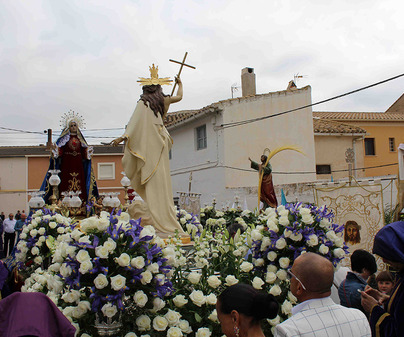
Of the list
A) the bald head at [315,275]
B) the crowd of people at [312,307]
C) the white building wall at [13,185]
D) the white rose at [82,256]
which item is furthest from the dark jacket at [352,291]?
the white building wall at [13,185]

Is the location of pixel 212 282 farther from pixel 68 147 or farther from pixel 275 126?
pixel 275 126

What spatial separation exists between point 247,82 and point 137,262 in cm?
1870

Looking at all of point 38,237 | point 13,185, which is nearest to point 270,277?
point 38,237

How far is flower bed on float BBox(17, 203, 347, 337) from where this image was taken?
3.03 metres

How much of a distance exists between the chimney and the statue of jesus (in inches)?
577

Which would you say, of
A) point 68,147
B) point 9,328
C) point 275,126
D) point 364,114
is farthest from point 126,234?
point 364,114

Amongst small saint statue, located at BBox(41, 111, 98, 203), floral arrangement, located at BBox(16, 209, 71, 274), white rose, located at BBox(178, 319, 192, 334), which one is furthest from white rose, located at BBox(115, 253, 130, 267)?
small saint statue, located at BBox(41, 111, 98, 203)

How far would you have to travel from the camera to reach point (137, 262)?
3.02 meters

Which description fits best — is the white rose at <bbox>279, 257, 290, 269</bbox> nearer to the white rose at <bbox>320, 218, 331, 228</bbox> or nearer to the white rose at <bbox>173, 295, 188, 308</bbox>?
the white rose at <bbox>320, 218, 331, 228</bbox>

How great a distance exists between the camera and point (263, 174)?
39.4 ft

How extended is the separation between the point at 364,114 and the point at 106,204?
2312cm

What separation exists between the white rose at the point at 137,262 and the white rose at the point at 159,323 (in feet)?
1.53

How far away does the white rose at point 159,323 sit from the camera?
3170mm

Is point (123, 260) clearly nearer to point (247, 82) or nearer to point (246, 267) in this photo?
point (246, 267)
